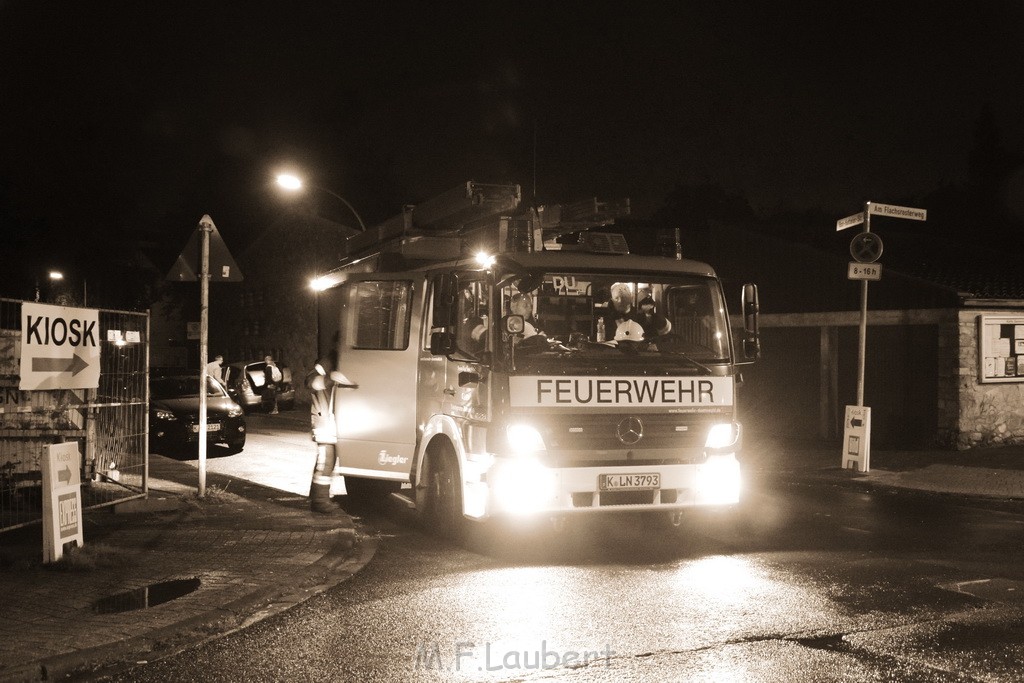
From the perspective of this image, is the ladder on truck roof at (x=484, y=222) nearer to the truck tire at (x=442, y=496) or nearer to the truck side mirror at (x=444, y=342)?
the truck side mirror at (x=444, y=342)

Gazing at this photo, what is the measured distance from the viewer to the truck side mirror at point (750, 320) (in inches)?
361

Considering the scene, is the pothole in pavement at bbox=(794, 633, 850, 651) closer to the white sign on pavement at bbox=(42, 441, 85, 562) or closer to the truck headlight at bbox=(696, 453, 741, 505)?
the truck headlight at bbox=(696, 453, 741, 505)

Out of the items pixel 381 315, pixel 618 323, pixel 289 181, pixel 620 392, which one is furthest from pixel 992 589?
pixel 289 181

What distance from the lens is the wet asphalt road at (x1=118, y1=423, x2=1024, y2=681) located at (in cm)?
545

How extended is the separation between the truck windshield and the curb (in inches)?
87.5

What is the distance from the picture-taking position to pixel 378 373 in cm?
1047

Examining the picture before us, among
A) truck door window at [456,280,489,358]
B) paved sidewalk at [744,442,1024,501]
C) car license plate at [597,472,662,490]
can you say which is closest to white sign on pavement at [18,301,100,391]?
truck door window at [456,280,489,358]

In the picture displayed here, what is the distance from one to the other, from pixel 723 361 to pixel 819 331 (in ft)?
37.7

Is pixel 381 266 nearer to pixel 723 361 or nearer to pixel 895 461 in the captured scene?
pixel 723 361

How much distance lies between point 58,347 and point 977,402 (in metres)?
14.3

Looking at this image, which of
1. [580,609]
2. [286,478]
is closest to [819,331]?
[286,478]

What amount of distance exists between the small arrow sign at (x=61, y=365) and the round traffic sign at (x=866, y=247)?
34.8ft

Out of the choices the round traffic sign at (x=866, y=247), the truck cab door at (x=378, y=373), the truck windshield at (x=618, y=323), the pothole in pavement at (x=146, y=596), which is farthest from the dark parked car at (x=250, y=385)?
the pothole in pavement at (x=146, y=596)

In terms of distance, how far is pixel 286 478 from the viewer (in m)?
13.9
